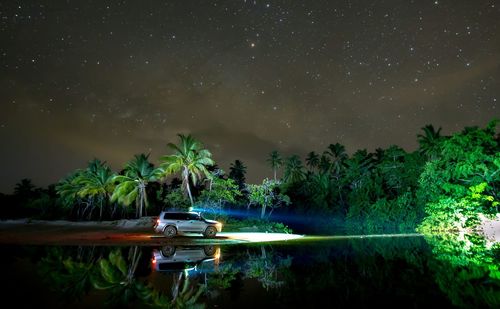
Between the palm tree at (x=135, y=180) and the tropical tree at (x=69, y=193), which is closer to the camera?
the palm tree at (x=135, y=180)

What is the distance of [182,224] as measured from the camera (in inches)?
885

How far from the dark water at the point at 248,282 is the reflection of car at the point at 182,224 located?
9.77 m

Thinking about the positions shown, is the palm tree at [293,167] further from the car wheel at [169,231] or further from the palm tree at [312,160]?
the car wheel at [169,231]

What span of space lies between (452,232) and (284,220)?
4276cm

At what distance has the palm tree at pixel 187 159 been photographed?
45.0 metres

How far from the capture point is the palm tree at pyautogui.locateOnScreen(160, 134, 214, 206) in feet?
148

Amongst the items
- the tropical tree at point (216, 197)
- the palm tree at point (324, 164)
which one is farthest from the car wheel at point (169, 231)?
the palm tree at point (324, 164)

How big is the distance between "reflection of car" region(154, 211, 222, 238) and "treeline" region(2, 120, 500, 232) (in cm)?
1568

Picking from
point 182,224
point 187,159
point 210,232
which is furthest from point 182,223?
point 187,159

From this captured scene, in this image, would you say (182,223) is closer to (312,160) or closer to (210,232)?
(210,232)

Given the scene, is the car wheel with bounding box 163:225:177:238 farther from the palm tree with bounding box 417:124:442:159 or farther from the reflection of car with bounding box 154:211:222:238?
the palm tree with bounding box 417:124:442:159

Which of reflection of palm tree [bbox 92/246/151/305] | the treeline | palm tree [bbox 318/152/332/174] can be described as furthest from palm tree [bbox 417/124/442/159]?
reflection of palm tree [bbox 92/246/151/305]

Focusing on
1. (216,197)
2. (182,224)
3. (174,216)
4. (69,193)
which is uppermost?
(69,193)

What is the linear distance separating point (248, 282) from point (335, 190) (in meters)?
61.5
